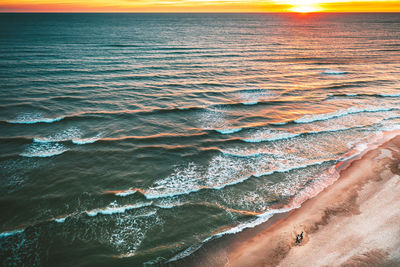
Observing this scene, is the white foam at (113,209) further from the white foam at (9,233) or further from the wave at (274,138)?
the wave at (274,138)

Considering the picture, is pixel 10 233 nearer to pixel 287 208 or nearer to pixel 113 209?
pixel 113 209

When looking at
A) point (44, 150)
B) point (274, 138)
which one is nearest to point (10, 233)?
point (44, 150)

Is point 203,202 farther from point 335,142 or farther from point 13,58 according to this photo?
point 13,58

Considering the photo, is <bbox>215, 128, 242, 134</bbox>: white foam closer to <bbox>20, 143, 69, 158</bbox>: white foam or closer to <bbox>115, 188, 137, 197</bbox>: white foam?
<bbox>115, 188, 137, 197</bbox>: white foam

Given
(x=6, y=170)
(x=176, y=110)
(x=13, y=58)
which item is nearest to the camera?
(x=6, y=170)

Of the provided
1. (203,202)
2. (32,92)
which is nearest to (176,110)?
(203,202)

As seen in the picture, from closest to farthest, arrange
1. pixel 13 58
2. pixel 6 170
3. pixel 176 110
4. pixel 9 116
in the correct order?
1. pixel 6 170
2. pixel 9 116
3. pixel 176 110
4. pixel 13 58
